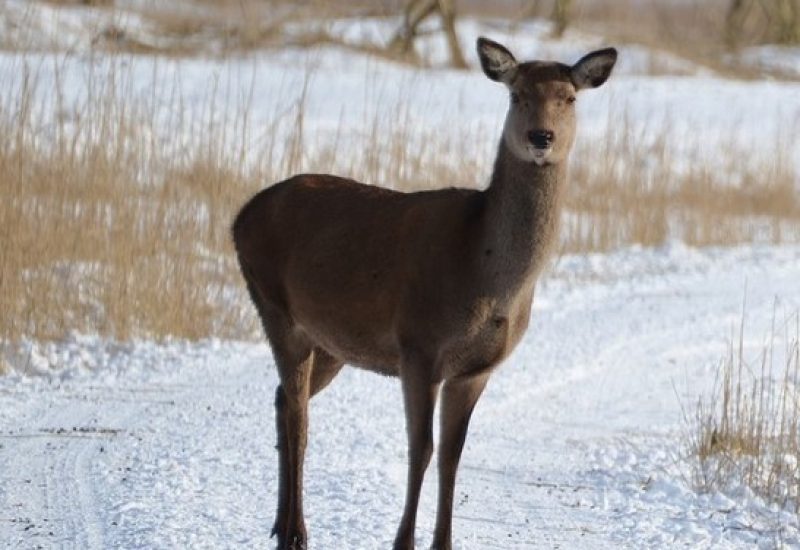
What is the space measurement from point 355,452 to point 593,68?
8.45ft

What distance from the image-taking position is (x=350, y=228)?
649 cm

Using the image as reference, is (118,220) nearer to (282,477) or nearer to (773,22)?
(282,477)

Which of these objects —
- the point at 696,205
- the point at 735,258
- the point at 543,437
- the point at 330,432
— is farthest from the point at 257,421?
the point at 696,205

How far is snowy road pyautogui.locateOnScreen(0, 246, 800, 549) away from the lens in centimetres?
684

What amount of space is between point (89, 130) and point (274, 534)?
526 cm

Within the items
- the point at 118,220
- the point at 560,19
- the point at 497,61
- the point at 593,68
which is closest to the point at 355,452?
the point at 497,61

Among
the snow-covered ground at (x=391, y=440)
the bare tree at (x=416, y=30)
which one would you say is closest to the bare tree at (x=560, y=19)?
the bare tree at (x=416, y=30)

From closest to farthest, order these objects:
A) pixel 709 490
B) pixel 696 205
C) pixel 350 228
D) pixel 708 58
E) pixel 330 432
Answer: pixel 350 228, pixel 709 490, pixel 330 432, pixel 696 205, pixel 708 58

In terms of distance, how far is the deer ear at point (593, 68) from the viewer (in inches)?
242

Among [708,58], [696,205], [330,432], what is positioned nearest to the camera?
[330,432]

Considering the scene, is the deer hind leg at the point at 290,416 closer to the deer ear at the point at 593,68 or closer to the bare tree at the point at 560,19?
the deer ear at the point at 593,68

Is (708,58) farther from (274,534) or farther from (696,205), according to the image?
(274,534)

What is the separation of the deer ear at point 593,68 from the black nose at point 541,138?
33 centimetres

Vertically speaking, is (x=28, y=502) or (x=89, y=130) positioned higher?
(x=89, y=130)
